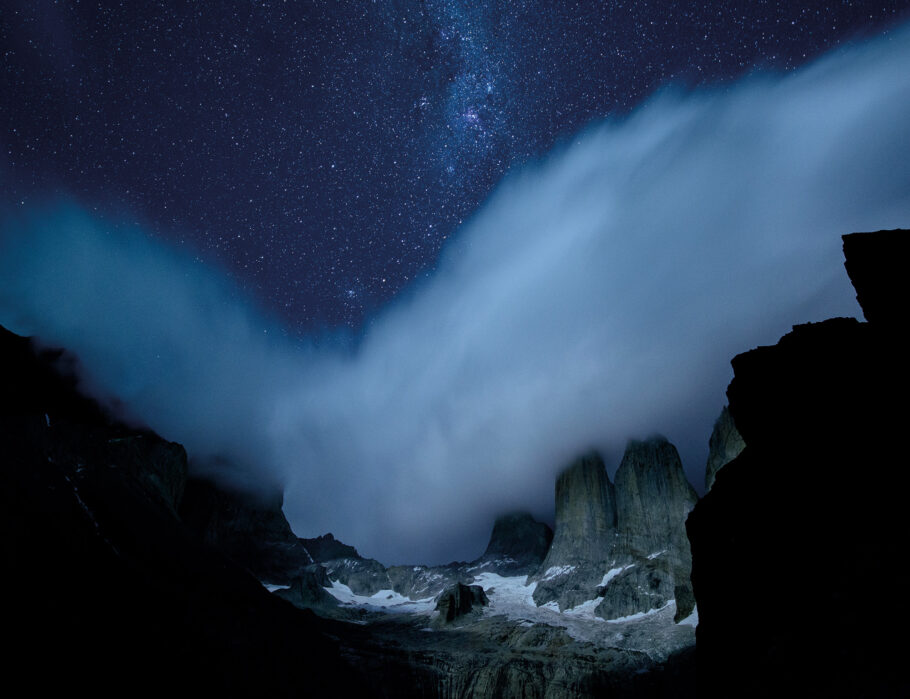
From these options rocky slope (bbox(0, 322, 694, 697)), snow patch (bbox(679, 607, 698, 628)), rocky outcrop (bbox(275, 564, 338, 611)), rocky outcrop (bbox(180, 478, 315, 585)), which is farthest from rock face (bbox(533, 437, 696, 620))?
rocky outcrop (bbox(180, 478, 315, 585))

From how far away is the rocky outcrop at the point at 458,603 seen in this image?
386 feet

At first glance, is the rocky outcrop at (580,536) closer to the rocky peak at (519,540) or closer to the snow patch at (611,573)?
the snow patch at (611,573)

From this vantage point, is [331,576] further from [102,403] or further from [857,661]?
[857,661]

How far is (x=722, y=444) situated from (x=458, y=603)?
76387 mm

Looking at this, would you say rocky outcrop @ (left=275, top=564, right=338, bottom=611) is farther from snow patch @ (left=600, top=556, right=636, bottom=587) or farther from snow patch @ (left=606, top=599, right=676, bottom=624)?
snow patch @ (left=600, top=556, right=636, bottom=587)

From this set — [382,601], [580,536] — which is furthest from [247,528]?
[580,536]

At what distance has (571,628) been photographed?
340ft

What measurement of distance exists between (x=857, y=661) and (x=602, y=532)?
472 feet

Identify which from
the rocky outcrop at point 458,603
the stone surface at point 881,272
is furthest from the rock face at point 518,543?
the stone surface at point 881,272

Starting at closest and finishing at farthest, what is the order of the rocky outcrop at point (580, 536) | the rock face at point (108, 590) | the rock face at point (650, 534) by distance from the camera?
the rock face at point (108, 590) < the rock face at point (650, 534) < the rocky outcrop at point (580, 536)

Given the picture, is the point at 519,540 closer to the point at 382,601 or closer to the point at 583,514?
the point at 583,514

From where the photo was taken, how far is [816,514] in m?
15.2

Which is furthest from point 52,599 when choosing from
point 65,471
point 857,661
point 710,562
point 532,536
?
point 532,536

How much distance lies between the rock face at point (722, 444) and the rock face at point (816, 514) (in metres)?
84.7
